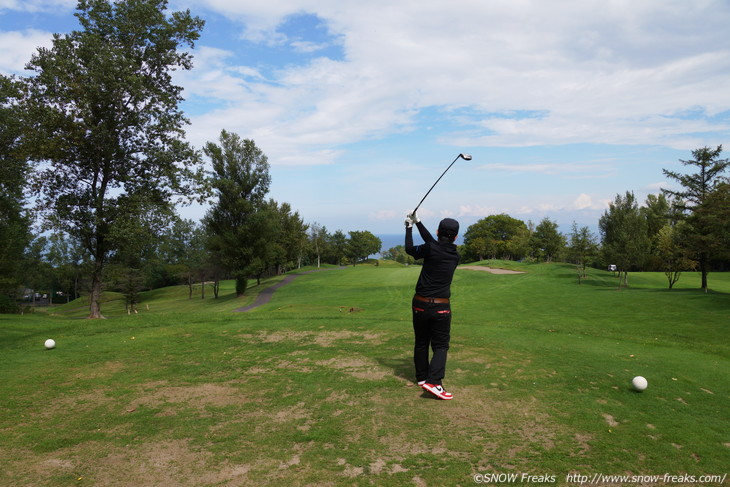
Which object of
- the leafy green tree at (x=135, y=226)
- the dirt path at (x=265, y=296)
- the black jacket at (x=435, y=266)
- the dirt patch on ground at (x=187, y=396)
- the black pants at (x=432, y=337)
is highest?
the leafy green tree at (x=135, y=226)

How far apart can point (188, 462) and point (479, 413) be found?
402cm

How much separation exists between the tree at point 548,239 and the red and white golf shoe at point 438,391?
193ft

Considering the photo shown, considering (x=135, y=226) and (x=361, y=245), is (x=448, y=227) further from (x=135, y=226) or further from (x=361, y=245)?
(x=361, y=245)

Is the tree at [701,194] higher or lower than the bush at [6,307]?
higher

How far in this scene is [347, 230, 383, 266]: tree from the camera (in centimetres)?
9631

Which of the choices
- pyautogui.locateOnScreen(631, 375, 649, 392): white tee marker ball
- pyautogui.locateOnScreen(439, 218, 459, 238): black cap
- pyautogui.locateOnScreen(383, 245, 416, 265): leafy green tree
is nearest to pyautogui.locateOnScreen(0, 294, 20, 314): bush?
pyautogui.locateOnScreen(439, 218, 459, 238): black cap

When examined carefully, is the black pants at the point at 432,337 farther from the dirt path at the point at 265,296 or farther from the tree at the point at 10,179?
the dirt path at the point at 265,296

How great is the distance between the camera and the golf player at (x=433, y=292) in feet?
23.9

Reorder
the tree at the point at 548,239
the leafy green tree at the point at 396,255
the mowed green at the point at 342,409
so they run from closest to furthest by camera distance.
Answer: the mowed green at the point at 342,409 → the tree at the point at 548,239 → the leafy green tree at the point at 396,255

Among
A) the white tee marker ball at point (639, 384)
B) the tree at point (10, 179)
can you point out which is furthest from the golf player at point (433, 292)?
the tree at point (10, 179)

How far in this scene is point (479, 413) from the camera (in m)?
6.20

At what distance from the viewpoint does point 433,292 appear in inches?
289

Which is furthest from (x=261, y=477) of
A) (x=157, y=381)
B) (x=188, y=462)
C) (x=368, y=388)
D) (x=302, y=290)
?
(x=302, y=290)

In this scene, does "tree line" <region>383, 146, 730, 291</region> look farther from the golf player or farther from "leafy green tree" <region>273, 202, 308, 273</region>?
"leafy green tree" <region>273, 202, 308, 273</region>
